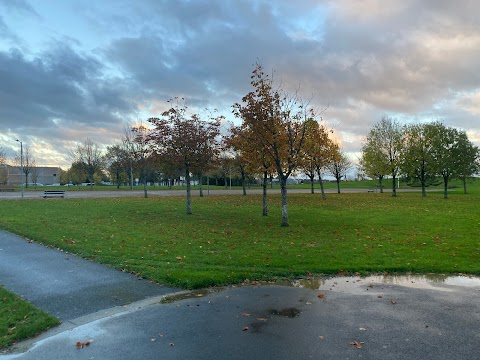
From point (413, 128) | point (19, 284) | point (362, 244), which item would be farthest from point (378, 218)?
point (413, 128)

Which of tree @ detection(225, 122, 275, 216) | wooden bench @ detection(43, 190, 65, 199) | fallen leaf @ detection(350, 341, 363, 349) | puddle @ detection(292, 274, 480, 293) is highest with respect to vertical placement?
tree @ detection(225, 122, 275, 216)

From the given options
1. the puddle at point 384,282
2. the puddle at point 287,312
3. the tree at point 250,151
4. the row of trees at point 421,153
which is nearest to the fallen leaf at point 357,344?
the puddle at point 287,312

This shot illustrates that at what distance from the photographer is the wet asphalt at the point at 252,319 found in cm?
445

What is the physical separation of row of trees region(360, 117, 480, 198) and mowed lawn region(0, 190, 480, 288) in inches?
947

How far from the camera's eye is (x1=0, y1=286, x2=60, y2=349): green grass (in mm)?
4969

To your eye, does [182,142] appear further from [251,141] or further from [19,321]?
[19,321]

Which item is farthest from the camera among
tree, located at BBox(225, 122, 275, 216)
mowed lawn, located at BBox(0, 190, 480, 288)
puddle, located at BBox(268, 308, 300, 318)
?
tree, located at BBox(225, 122, 275, 216)

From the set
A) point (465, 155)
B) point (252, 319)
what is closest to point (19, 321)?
point (252, 319)

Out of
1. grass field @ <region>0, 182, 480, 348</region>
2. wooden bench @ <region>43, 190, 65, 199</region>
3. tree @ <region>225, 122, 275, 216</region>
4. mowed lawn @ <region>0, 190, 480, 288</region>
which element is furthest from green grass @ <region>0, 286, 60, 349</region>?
wooden bench @ <region>43, 190, 65, 199</region>

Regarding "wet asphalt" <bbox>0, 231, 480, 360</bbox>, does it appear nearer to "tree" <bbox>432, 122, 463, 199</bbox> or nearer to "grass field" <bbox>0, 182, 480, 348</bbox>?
"grass field" <bbox>0, 182, 480, 348</bbox>

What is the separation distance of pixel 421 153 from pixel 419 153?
0.71 ft

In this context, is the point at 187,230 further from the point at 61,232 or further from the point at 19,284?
the point at 19,284

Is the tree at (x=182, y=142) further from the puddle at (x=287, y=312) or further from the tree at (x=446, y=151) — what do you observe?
the tree at (x=446, y=151)

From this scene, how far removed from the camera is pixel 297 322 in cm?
531
